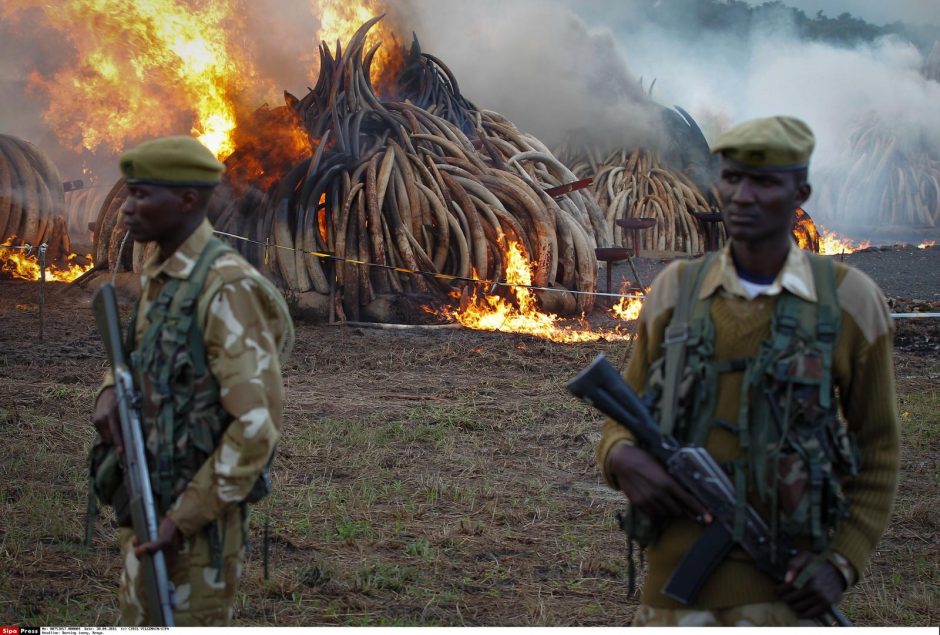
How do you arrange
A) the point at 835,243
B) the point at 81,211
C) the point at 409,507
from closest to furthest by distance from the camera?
the point at 409,507, the point at 81,211, the point at 835,243

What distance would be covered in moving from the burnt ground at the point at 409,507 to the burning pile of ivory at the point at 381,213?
2398 mm

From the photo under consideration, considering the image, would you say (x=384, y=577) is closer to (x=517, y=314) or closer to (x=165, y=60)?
(x=517, y=314)

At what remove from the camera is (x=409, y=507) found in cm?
584

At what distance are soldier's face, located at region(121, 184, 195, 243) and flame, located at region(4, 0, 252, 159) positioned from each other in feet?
36.0

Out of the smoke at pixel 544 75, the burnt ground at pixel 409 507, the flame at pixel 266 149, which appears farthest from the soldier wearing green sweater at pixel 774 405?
the smoke at pixel 544 75

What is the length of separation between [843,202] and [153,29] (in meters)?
19.1

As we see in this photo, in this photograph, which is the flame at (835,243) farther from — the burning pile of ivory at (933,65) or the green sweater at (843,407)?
the green sweater at (843,407)

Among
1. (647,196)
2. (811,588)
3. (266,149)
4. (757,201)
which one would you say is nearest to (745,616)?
(811,588)

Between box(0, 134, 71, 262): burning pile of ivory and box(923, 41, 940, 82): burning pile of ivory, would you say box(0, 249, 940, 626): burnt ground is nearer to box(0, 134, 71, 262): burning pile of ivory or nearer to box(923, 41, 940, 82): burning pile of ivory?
box(0, 134, 71, 262): burning pile of ivory

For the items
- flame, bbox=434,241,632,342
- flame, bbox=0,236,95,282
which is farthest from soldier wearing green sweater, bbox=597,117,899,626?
flame, bbox=0,236,95,282

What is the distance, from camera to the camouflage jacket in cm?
252

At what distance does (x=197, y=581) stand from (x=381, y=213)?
10.3 m

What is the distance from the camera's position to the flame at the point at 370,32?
1541 cm

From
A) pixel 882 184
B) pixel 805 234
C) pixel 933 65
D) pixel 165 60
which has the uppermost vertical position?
pixel 933 65
